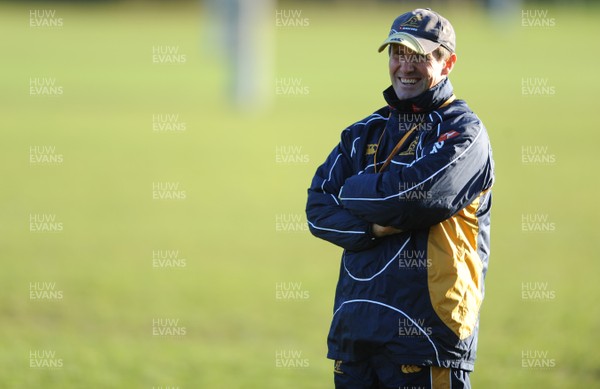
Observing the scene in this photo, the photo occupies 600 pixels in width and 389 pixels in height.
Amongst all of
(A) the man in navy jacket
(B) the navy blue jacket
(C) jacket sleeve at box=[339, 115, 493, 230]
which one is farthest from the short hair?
(C) jacket sleeve at box=[339, 115, 493, 230]

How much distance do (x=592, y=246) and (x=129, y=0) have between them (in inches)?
2441

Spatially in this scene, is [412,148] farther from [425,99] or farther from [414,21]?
[414,21]

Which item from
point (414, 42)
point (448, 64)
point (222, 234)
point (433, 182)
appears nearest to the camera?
point (433, 182)

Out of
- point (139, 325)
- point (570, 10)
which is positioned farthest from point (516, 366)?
point (570, 10)

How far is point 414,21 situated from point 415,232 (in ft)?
3.12

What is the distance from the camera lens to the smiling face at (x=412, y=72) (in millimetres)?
4508

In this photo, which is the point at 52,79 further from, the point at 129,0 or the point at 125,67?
the point at 129,0

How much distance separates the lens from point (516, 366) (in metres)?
8.72

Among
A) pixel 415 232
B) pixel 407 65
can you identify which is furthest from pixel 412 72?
pixel 415 232

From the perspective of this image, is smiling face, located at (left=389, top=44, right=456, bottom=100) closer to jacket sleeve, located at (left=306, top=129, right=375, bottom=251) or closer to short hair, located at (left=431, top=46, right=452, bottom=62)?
short hair, located at (left=431, top=46, right=452, bottom=62)

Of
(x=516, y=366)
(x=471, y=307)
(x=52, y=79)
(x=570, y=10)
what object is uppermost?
(x=570, y=10)

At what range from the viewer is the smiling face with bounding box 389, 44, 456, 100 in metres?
4.51

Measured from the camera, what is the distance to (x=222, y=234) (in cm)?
1570

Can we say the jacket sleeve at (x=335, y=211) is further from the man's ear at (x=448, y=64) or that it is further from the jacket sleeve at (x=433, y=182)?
the man's ear at (x=448, y=64)
